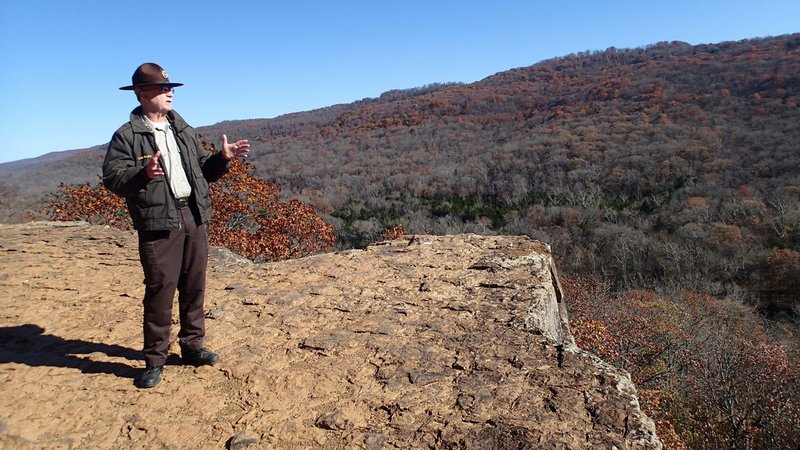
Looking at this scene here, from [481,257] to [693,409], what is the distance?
9.17 meters

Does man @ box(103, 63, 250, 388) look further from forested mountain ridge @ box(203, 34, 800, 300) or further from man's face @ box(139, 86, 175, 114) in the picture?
forested mountain ridge @ box(203, 34, 800, 300)

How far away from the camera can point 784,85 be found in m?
45.4

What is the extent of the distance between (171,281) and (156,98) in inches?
36.5

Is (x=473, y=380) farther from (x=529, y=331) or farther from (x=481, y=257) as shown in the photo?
(x=481, y=257)

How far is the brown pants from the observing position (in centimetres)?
242

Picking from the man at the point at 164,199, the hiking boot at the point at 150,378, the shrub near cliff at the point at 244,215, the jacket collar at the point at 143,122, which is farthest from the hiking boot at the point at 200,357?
the shrub near cliff at the point at 244,215

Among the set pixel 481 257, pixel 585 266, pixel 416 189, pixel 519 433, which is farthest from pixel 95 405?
pixel 416 189

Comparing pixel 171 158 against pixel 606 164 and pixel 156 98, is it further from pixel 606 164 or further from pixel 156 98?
pixel 606 164

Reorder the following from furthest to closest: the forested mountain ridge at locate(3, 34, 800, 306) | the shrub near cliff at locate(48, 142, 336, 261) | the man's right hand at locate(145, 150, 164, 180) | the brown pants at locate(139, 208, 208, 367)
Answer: the forested mountain ridge at locate(3, 34, 800, 306) < the shrub near cliff at locate(48, 142, 336, 261) < the brown pants at locate(139, 208, 208, 367) < the man's right hand at locate(145, 150, 164, 180)

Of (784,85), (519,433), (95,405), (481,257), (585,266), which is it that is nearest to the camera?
(519,433)

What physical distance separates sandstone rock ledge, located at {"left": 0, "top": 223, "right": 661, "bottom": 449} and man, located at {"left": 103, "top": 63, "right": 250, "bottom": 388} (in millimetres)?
289

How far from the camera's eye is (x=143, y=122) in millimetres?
2391

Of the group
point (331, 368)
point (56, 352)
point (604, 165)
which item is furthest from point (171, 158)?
point (604, 165)

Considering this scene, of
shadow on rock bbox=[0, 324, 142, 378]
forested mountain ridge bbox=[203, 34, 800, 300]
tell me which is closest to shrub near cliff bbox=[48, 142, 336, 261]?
shadow on rock bbox=[0, 324, 142, 378]
